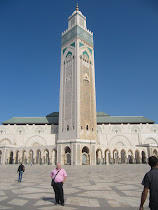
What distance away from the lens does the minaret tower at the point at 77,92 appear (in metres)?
36.9

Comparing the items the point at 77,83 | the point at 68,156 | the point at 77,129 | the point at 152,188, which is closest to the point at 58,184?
the point at 152,188

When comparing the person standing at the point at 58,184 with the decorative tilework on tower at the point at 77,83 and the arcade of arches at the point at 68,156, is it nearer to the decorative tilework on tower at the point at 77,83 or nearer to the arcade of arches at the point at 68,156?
the decorative tilework on tower at the point at 77,83

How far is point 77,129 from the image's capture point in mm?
36844

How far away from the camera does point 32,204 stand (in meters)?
5.06

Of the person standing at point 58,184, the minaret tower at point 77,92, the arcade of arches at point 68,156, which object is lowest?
the arcade of arches at point 68,156

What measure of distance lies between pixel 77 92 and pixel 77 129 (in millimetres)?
8260

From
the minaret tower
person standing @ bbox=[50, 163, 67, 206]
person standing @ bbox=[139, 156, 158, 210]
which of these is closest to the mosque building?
the minaret tower

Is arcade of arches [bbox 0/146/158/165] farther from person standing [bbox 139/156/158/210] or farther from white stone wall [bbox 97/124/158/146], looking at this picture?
person standing [bbox 139/156/158/210]

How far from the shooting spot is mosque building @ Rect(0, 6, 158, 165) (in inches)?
1476

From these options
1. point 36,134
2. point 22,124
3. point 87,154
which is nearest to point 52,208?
point 87,154

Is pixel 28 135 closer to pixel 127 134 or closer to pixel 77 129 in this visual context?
pixel 77 129

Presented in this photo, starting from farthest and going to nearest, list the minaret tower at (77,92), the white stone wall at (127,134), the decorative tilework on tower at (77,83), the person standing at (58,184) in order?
the white stone wall at (127,134) → the decorative tilework on tower at (77,83) → the minaret tower at (77,92) → the person standing at (58,184)

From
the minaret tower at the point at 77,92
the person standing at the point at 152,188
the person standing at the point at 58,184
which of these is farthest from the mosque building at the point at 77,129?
the person standing at the point at 152,188

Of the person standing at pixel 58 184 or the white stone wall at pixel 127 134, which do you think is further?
the white stone wall at pixel 127 134
